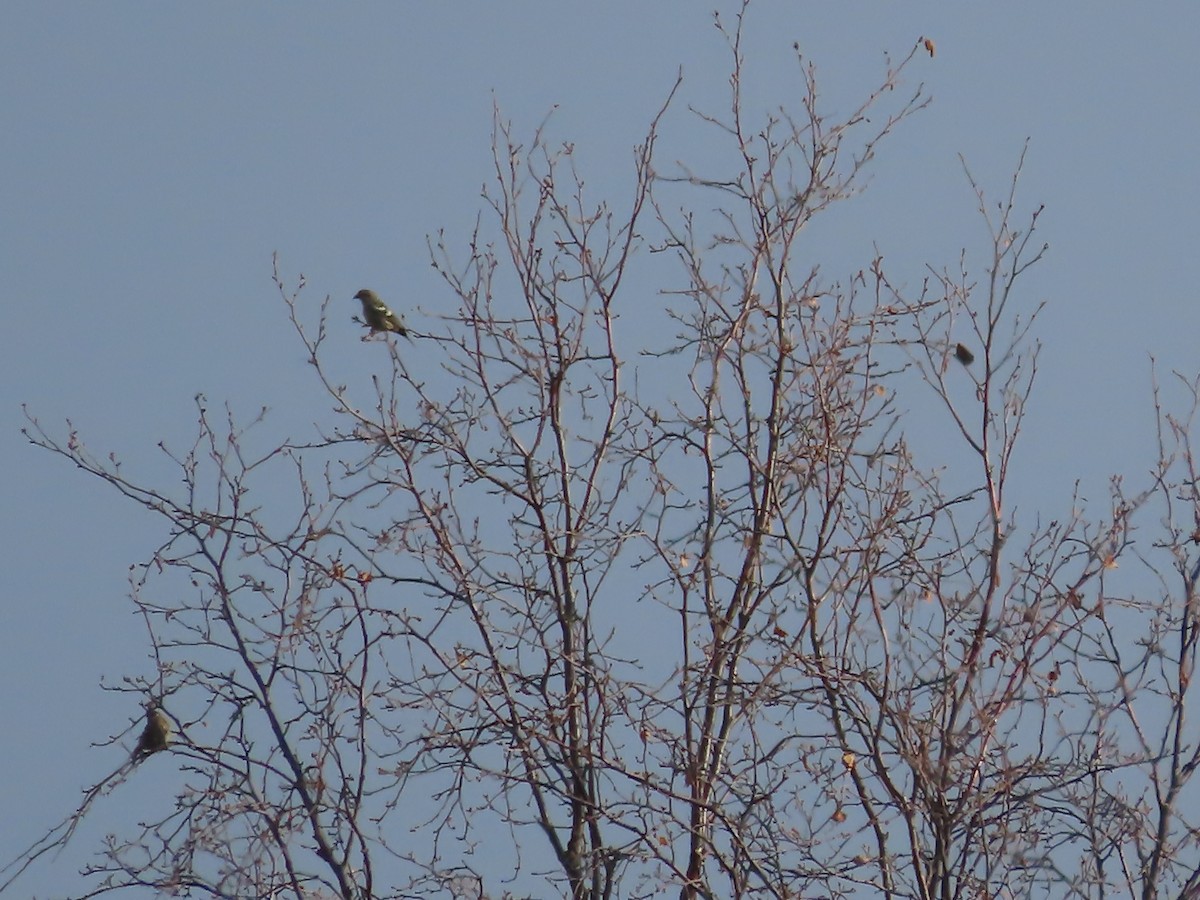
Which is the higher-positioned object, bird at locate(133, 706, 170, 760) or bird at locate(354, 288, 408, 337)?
bird at locate(354, 288, 408, 337)

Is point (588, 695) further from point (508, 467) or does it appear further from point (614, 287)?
point (614, 287)

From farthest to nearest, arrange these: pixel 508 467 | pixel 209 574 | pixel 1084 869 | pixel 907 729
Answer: pixel 508 467 → pixel 209 574 → pixel 1084 869 → pixel 907 729

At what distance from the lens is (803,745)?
22.0 ft

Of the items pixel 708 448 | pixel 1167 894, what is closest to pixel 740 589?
pixel 708 448

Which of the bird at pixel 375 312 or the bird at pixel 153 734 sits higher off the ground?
the bird at pixel 375 312

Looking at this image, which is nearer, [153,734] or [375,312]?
[153,734]

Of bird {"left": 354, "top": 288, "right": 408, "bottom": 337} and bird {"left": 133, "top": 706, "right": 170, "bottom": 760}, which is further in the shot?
bird {"left": 354, "top": 288, "right": 408, "bottom": 337}

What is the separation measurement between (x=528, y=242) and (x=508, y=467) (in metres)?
0.90

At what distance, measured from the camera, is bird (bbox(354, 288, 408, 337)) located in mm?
11236

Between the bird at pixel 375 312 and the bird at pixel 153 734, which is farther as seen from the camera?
the bird at pixel 375 312

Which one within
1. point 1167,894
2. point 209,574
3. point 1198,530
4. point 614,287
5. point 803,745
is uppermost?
point 614,287

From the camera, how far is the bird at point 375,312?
442 inches

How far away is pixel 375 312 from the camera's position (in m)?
11.6

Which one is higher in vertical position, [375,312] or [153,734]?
[375,312]
